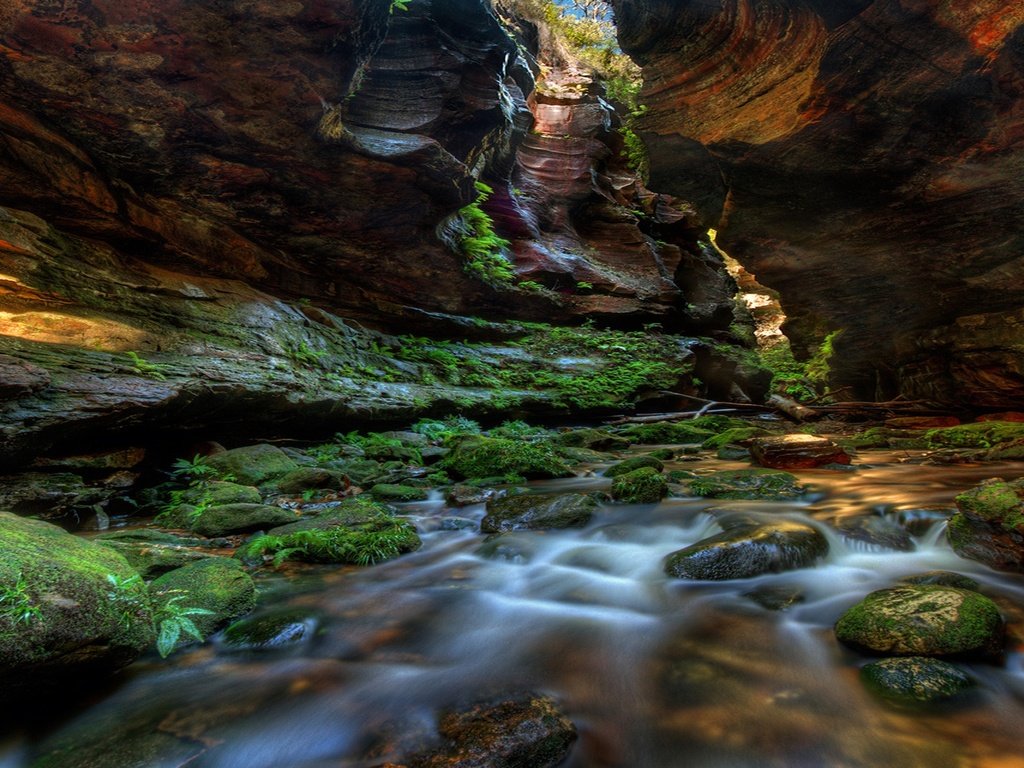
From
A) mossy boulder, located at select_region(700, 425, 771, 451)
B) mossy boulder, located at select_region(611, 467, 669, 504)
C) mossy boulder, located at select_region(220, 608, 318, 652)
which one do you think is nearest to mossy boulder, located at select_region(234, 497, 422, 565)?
mossy boulder, located at select_region(220, 608, 318, 652)

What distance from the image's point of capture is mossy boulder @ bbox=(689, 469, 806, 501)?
501 cm

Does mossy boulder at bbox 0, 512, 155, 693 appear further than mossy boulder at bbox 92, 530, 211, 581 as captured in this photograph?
No

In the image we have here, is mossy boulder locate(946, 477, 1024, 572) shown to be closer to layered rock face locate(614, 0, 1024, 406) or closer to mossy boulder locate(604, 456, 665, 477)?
mossy boulder locate(604, 456, 665, 477)

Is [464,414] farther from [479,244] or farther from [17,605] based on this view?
[17,605]

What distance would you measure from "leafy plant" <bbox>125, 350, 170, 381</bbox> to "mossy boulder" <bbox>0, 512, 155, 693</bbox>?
3522 mm

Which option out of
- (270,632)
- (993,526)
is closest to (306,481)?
(270,632)

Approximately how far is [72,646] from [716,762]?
2.39 meters

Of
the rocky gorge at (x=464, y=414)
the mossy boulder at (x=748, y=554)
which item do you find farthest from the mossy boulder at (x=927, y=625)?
the mossy boulder at (x=748, y=554)

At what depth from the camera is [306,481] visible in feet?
18.0

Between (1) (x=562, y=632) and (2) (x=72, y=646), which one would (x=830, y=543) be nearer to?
(1) (x=562, y=632)

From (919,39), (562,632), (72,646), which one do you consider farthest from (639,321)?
(72,646)

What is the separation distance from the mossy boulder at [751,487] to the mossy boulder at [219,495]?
4.56 meters

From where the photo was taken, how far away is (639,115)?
8.06 metres

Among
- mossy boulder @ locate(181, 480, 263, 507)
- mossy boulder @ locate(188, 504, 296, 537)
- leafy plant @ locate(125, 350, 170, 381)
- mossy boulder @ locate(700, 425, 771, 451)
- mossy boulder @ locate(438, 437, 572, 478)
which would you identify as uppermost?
leafy plant @ locate(125, 350, 170, 381)
